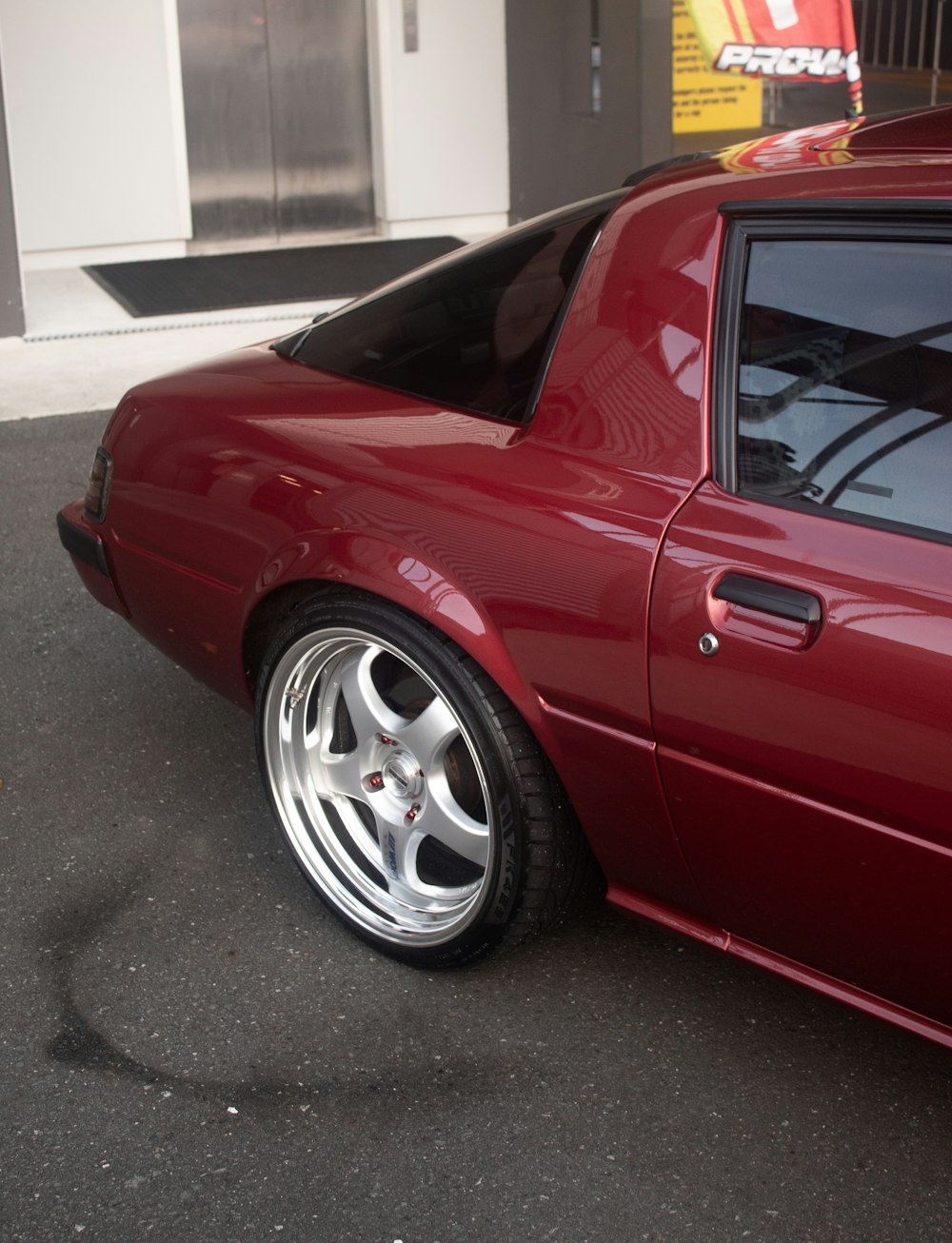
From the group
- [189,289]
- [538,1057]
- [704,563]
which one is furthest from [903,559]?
[189,289]

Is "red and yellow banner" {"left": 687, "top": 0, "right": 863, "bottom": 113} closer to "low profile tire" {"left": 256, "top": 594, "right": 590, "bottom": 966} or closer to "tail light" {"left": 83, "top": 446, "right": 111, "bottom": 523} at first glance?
"tail light" {"left": 83, "top": 446, "right": 111, "bottom": 523}

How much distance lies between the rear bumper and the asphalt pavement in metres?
0.52

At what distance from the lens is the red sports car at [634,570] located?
188 cm

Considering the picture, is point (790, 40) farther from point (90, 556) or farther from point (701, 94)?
point (701, 94)

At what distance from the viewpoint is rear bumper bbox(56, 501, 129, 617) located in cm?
323

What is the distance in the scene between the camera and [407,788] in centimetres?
268

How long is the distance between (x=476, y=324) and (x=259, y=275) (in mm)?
6851

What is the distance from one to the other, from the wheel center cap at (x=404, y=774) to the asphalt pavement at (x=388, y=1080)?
0.35 m

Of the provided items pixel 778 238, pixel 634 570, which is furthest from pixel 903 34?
pixel 634 570

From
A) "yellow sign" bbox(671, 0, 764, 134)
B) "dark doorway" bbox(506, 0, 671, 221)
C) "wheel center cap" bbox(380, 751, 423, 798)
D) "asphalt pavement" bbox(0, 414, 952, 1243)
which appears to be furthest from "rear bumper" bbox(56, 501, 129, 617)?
"yellow sign" bbox(671, 0, 764, 134)

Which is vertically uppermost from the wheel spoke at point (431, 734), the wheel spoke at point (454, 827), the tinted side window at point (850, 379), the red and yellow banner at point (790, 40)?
the red and yellow banner at point (790, 40)

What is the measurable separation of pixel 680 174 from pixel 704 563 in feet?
2.32

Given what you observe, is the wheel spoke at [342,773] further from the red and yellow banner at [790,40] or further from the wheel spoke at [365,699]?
the red and yellow banner at [790,40]

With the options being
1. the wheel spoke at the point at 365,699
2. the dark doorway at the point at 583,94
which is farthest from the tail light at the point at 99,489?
the dark doorway at the point at 583,94
